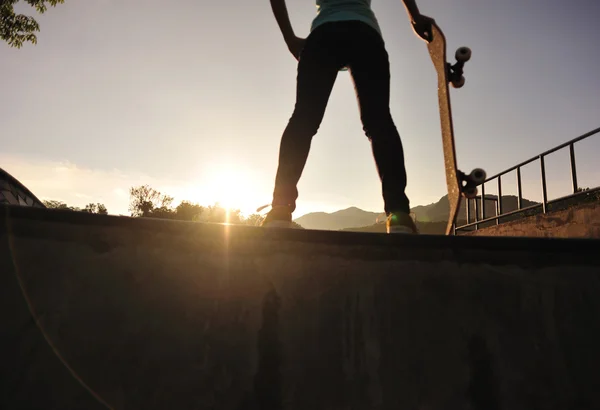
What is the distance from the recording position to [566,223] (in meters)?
5.69

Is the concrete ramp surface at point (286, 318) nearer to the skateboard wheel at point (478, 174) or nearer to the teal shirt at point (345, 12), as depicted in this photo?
the skateboard wheel at point (478, 174)

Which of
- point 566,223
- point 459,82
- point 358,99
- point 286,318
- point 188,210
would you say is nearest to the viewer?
point 286,318

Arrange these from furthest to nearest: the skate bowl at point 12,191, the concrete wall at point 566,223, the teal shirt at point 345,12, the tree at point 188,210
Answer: the tree at point 188,210 < the skate bowl at point 12,191 < the concrete wall at point 566,223 < the teal shirt at point 345,12

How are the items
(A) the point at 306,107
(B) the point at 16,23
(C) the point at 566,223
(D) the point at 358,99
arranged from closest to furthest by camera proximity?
(A) the point at 306,107 → (D) the point at 358,99 → (C) the point at 566,223 → (B) the point at 16,23

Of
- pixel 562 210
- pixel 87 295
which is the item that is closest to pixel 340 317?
pixel 87 295

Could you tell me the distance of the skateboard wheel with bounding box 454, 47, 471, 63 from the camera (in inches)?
99.6

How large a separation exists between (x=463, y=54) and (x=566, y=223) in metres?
4.55

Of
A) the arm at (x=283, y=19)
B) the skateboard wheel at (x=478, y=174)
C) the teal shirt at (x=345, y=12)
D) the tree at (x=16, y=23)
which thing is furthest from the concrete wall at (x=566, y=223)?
the tree at (x=16, y=23)

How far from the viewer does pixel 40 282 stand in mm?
1052

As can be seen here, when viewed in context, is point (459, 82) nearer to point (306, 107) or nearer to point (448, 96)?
point (448, 96)

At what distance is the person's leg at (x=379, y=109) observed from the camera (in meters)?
2.10

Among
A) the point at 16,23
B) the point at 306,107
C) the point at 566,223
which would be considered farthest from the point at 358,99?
the point at 16,23

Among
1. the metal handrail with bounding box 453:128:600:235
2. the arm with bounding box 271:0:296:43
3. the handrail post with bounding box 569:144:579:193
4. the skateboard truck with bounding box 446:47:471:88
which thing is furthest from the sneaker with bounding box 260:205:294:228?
the handrail post with bounding box 569:144:579:193

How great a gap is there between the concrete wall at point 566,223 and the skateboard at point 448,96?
12.8 ft
